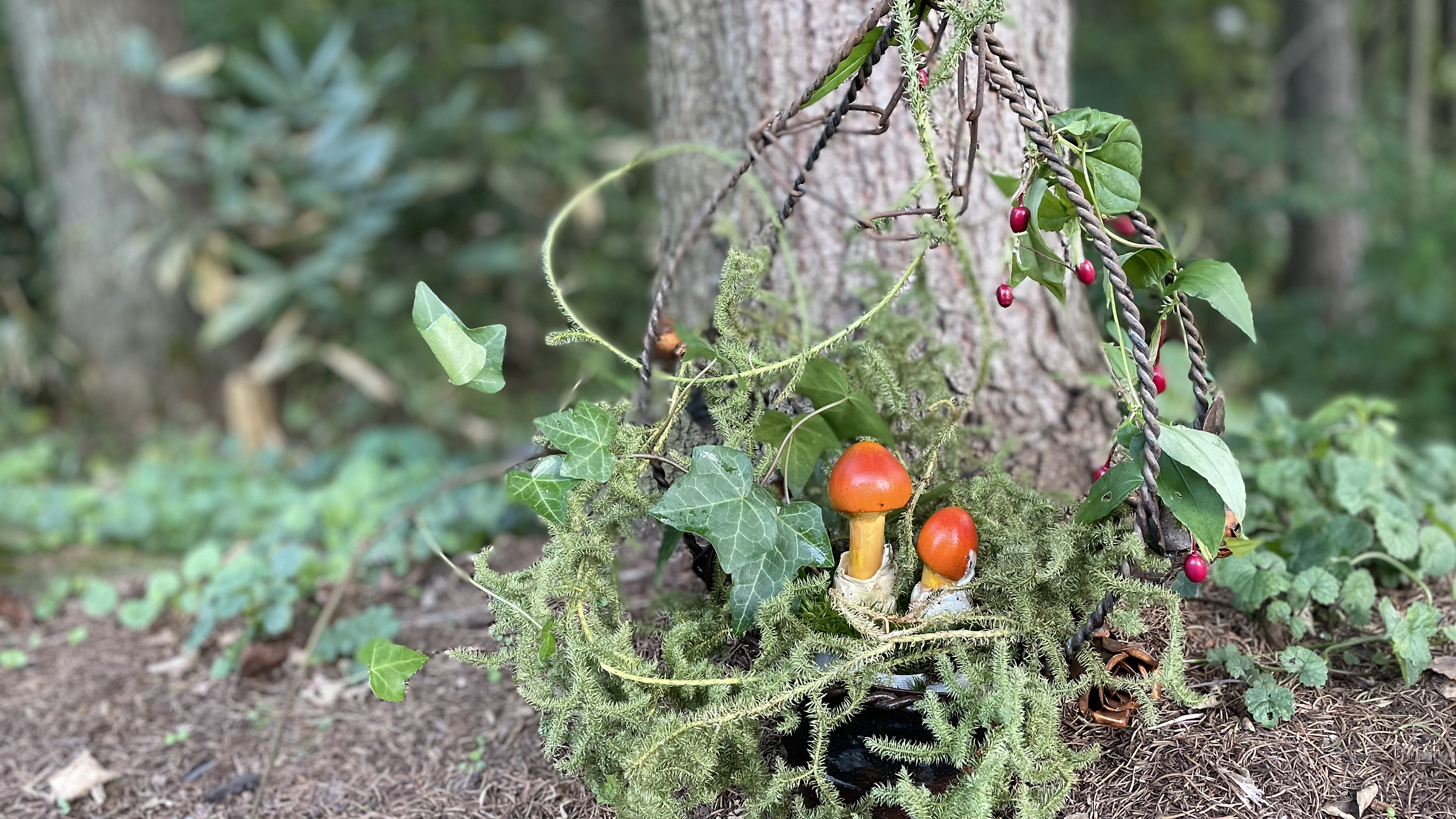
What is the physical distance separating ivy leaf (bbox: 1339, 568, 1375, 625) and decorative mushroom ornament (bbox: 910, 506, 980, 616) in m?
0.72

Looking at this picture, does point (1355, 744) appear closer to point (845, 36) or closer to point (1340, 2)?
point (845, 36)

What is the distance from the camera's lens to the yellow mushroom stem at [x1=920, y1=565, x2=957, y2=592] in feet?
3.88

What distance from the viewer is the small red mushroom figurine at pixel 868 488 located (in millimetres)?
1117

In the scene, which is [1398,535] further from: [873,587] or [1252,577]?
[873,587]

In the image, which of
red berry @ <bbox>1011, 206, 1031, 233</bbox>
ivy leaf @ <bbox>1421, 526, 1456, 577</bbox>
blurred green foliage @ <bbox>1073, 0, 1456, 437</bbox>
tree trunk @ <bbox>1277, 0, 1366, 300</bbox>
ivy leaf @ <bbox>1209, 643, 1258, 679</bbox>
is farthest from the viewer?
tree trunk @ <bbox>1277, 0, 1366, 300</bbox>

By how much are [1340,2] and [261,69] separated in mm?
5852

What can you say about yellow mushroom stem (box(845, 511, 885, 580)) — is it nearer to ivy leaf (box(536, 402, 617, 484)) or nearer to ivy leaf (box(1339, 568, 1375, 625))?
ivy leaf (box(536, 402, 617, 484))

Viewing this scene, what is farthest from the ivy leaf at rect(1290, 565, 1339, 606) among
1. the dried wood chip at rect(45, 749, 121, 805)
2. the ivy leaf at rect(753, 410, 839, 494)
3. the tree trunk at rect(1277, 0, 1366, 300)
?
the tree trunk at rect(1277, 0, 1366, 300)

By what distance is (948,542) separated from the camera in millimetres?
1142

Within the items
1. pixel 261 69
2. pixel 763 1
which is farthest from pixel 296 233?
pixel 763 1

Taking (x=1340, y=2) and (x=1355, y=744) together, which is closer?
(x=1355, y=744)

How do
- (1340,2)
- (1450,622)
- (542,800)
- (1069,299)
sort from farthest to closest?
(1340,2), (1069,299), (1450,622), (542,800)

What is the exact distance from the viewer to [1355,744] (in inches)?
51.1

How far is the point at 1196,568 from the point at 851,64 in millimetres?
768
